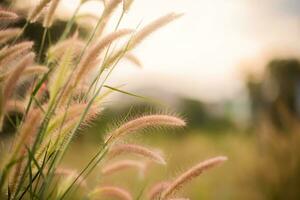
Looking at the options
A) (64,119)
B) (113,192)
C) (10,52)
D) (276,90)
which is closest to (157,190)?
(113,192)

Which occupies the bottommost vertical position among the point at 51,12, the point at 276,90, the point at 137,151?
the point at 276,90

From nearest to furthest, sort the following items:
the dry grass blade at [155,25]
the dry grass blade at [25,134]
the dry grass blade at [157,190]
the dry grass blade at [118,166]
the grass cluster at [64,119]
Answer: the dry grass blade at [25,134] < the grass cluster at [64,119] < the dry grass blade at [155,25] < the dry grass blade at [157,190] < the dry grass blade at [118,166]

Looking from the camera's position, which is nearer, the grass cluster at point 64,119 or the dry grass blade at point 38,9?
the grass cluster at point 64,119

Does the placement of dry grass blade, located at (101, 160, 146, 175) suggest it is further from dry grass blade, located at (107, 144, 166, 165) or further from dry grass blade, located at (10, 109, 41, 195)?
dry grass blade, located at (10, 109, 41, 195)

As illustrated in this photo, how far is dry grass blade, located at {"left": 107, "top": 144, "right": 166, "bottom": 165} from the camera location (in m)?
1.71

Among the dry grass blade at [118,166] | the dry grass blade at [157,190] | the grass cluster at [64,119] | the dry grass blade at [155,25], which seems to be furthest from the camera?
the dry grass blade at [118,166]

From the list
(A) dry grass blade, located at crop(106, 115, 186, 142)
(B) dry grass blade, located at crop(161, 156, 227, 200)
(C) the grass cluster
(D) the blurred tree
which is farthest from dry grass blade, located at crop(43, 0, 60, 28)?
(D) the blurred tree

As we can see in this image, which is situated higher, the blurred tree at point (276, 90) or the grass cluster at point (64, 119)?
the grass cluster at point (64, 119)

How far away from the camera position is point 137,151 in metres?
1.73

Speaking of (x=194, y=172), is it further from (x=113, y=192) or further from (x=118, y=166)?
(x=118, y=166)

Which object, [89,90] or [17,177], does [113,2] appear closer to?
[89,90]

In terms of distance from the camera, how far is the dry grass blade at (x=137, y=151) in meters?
1.71

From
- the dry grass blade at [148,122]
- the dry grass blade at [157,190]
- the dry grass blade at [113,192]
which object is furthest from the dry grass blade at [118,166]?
the dry grass blade at [148,122]

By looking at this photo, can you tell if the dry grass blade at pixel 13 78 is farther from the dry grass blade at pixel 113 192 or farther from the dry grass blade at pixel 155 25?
the dry grass blade at pixel 113 192
